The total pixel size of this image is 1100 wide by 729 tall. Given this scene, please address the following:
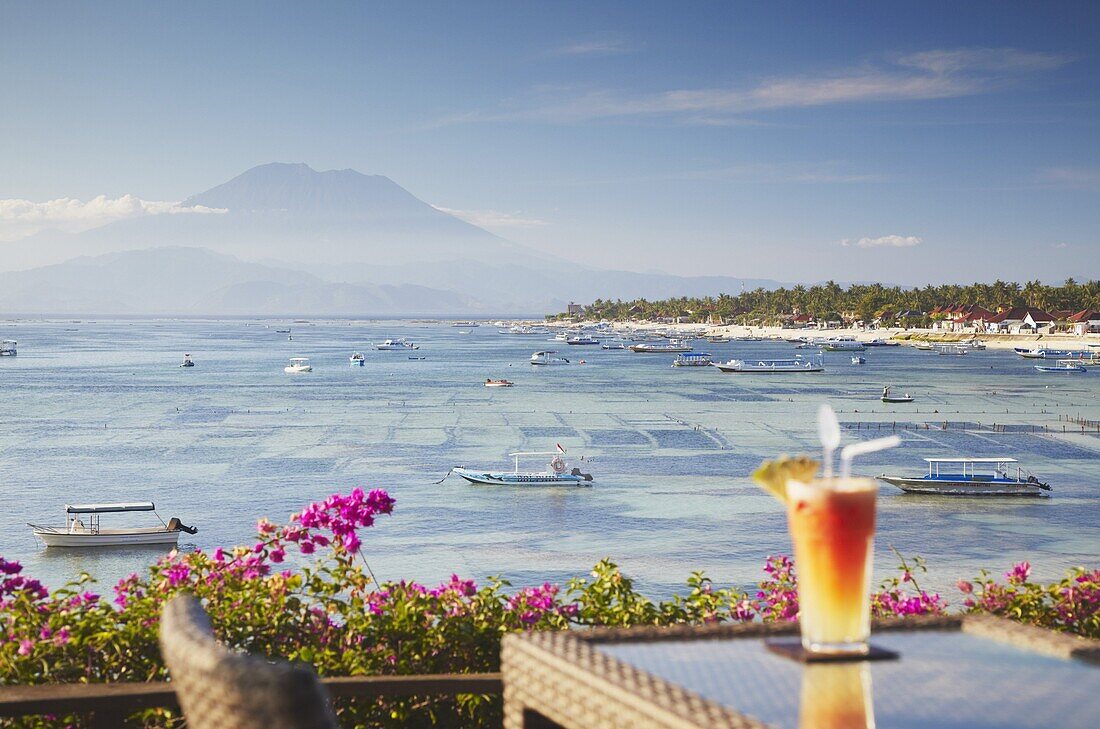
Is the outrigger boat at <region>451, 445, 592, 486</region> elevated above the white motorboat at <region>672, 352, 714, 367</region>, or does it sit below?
below

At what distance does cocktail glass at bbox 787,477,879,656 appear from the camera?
89.0 inches

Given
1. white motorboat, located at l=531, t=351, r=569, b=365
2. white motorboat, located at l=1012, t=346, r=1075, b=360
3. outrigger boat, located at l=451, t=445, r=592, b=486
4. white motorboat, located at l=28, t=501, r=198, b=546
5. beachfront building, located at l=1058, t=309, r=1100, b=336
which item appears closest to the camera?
white motorboat, located at l=28, t=501, r=198, b=546

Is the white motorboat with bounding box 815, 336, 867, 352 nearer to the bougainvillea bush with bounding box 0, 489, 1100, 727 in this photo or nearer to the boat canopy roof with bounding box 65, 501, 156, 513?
the boat canopy roof with bounding box 65, 501, 156, 513

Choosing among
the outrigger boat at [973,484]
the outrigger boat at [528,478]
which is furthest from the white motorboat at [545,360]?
the outrigger boat at [973,484]

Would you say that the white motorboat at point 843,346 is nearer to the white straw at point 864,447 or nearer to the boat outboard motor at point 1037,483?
the boat outboard motor at point 1037,483

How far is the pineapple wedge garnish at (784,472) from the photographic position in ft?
7.73

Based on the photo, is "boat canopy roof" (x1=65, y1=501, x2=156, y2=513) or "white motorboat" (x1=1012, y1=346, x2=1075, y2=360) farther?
"white motorboat" (x1=1012, y1=346, x2=1075, y2=360)

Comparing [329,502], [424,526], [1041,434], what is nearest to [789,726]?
[329,502]

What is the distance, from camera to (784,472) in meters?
2.38

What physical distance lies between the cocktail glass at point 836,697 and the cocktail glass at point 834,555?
74mm

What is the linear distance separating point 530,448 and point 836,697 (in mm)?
42154

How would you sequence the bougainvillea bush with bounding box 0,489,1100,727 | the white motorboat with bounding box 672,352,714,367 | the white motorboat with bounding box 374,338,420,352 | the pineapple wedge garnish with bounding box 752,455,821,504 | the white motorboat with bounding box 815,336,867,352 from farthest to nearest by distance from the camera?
1. the white motorboat with bounding box 815,336,867,352
2. the white motorboat with bounding box 374,338,420,352
3. the white motorboat with bounding box 672,352,714,367
4. the bougainvillea bush with bounding box 0,489,1100,727
5. the pineapple wedge garnish with bounding box 752,455,821,504

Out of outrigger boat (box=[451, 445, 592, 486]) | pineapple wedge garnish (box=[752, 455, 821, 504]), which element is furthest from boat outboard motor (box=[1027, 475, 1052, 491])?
pineapple wedge garnish (box=[752, 455, 821, 504])

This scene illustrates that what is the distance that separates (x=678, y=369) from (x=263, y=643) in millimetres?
99135
